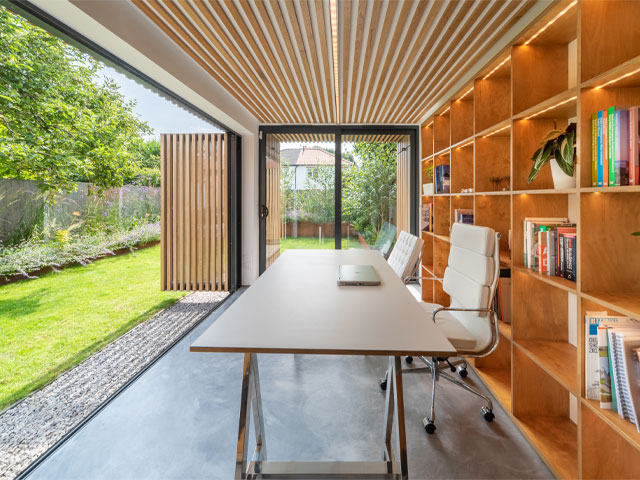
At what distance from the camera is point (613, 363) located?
4.64 ft

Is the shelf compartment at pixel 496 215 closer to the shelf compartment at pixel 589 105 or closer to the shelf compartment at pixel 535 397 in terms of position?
the shelf compartment at pixel 535 397

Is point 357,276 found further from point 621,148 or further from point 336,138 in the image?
point 336,138

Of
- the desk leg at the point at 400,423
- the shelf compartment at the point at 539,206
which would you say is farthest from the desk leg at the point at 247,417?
the shelf compartment at the point at 539,206

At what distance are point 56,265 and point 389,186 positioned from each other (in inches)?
185

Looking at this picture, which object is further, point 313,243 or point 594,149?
point 313,243

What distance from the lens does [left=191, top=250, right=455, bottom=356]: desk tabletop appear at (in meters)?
1.21

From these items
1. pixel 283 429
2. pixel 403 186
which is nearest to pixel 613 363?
pixel 283 429

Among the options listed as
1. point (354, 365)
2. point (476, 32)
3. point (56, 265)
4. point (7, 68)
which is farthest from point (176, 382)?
point (476, 32)

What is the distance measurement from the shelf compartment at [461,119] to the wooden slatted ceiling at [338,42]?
0.24m

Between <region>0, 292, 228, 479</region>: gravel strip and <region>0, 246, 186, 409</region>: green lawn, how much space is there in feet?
0.39

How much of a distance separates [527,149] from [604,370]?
142 cm

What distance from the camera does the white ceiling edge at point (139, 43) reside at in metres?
1.83

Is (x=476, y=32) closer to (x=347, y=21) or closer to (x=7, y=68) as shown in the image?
(x=347, y=21)

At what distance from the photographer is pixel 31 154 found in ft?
5.91
